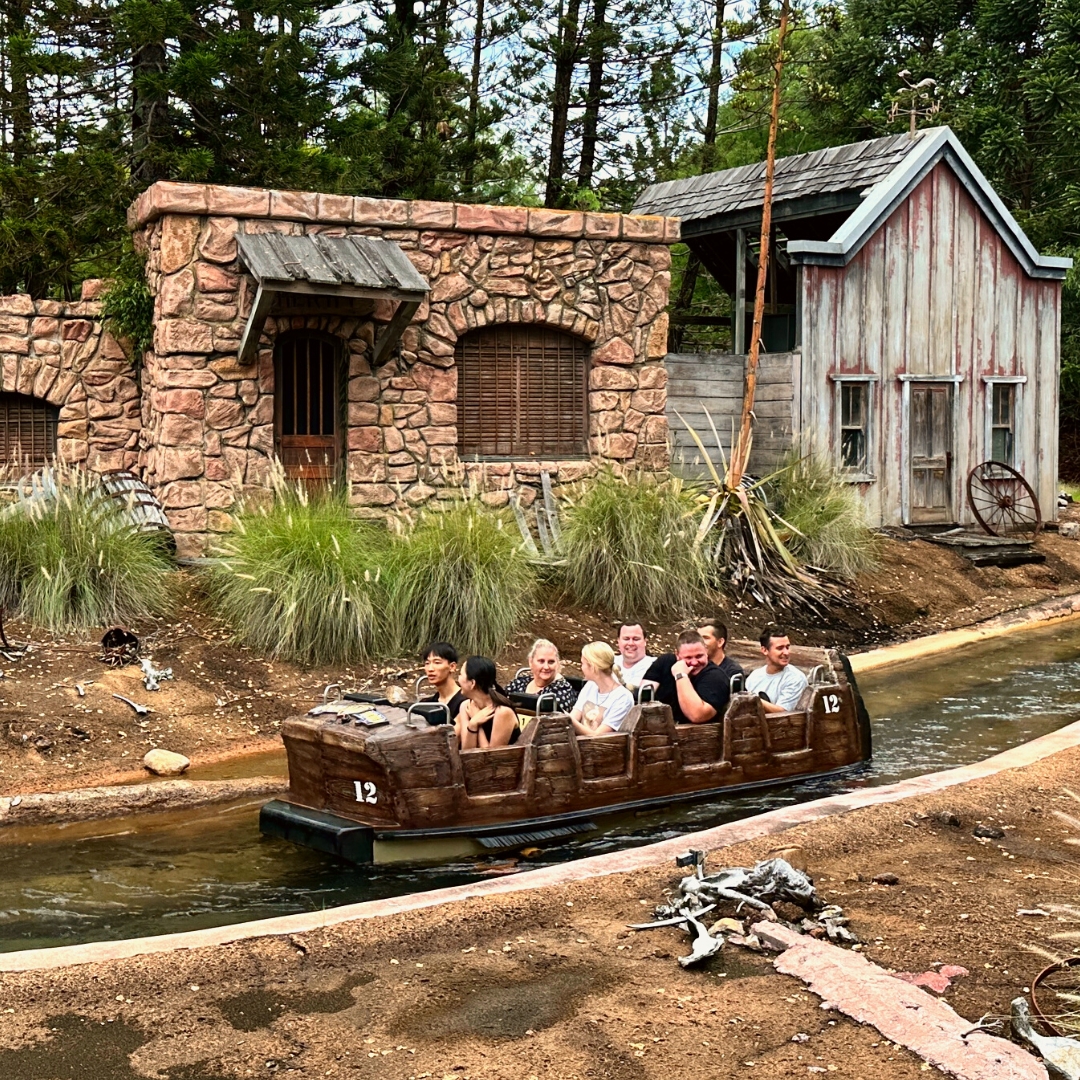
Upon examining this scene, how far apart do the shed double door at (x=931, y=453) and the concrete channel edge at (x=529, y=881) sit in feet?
31.0

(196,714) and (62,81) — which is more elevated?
(62,81)

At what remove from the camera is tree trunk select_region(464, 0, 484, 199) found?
1989cm

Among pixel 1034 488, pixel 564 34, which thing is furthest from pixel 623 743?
pixel 564 34

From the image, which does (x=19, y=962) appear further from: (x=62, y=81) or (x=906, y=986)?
(x=62, y=81)

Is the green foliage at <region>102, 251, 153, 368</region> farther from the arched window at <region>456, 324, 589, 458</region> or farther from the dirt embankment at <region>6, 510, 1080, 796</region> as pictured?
the dirt embankment at <region>6, 510, 1080, 796</region>

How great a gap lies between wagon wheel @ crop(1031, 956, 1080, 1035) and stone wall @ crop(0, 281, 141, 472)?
11.0 meters

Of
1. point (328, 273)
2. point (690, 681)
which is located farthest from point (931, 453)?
point (690, 681)

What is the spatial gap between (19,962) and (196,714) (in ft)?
15.7

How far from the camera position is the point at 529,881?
6652mm

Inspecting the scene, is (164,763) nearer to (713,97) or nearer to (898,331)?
(898,331)

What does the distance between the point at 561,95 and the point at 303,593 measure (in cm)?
1540

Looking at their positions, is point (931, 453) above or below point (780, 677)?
above

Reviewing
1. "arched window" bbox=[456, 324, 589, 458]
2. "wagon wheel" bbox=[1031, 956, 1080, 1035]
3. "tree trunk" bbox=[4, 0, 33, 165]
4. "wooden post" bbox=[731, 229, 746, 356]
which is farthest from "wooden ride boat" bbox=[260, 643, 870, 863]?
"wooden post" bbox=[731, 229, 746, 356]

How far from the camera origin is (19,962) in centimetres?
565
